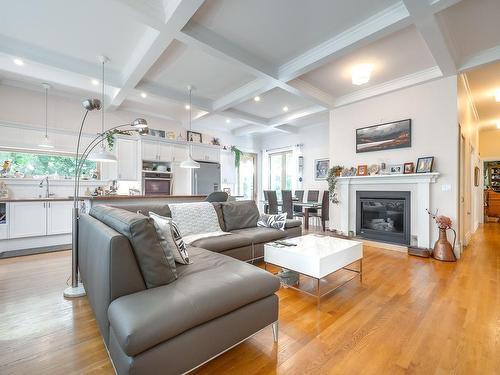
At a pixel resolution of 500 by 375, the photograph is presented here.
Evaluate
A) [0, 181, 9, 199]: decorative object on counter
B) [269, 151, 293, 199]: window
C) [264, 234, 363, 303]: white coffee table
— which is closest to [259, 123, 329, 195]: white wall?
[269, 151, 293, 199]: window

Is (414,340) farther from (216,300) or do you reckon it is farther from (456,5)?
(456,5)

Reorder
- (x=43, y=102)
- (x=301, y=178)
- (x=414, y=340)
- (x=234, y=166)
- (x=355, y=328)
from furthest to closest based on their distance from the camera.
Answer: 1. (x=234, y=166)
2. (x=301, y=178)
3. (x=43, y=102)
4. (x=355, y=328)
5. (x=414, y=340)

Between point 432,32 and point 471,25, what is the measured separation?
22.2 inches

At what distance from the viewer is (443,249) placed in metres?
3.59

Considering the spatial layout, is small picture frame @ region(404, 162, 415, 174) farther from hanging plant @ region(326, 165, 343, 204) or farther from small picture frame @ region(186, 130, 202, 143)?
small picture frame @ region(186, 130, 202, 143)

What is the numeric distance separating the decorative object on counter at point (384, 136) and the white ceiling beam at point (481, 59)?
99cm

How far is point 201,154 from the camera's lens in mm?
6535

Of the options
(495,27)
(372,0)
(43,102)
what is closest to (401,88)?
(495,27)

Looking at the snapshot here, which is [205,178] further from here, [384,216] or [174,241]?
[174,241]

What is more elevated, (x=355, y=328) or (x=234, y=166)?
(x=234, y=166)

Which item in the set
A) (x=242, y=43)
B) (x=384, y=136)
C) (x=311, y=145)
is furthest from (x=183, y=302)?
(x=311, y=145)

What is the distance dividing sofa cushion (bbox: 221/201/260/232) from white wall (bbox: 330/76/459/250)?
2.50 m

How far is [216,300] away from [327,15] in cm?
306

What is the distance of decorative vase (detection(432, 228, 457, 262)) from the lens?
3555 mm
